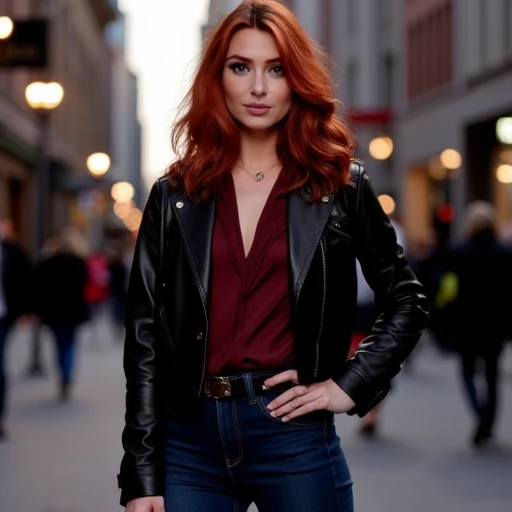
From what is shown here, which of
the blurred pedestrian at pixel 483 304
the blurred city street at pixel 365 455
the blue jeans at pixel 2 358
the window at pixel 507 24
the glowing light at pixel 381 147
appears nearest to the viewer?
the blurred city street at pixel 365 455

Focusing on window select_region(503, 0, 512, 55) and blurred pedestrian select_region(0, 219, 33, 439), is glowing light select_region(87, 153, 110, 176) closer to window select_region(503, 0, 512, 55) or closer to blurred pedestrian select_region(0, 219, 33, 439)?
window select_region(503, 0, 512, 55)

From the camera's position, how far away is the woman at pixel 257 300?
3029mm

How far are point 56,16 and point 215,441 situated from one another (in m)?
48.8

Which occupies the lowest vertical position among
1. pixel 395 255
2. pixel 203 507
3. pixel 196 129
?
pixel 203 507

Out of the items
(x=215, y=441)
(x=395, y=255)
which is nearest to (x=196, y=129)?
(x=395, y=255)

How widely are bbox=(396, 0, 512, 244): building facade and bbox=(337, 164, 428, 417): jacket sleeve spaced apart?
80.5ft

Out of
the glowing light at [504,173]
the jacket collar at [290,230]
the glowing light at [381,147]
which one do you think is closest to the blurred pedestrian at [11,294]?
the jacket collar at [290,230]

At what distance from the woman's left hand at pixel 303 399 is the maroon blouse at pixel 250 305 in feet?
0.14

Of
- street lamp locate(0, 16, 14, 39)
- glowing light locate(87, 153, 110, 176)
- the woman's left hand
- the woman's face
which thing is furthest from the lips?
glowing light locate(87, 153, 110, 176)

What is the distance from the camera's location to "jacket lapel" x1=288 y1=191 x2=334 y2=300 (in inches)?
119

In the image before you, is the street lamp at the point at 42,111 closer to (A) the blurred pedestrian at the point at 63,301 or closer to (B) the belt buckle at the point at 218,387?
(A) the blurred pedestrian at the point at 63,301

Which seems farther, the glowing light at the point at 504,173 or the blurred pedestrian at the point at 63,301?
the glowing light at the point at 504,173

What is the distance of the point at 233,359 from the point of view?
3.02 m

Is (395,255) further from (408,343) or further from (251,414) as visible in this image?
(251,414)
